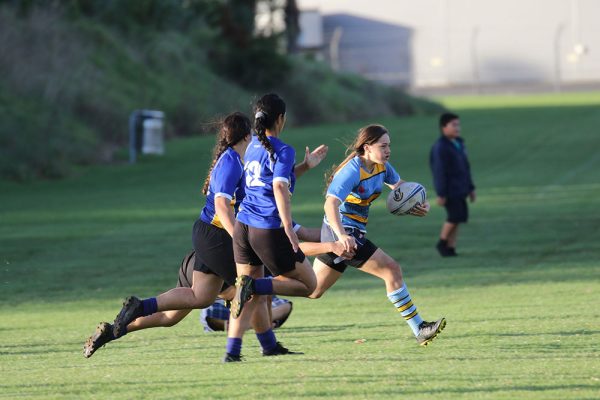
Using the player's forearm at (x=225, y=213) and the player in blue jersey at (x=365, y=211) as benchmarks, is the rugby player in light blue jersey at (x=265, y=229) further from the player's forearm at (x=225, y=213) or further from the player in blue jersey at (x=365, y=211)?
the player in blue jersey at (x=365, y=211)

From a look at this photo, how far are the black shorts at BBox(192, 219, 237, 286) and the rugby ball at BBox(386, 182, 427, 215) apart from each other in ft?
5.35

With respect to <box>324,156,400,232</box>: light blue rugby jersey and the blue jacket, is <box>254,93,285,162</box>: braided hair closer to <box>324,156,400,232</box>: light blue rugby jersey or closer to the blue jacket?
<box>324,156,400,232</box>: light blue rugby jersey

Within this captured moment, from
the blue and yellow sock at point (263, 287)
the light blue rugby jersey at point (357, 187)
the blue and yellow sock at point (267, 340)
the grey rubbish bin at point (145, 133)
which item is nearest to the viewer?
the blue and yellow sock at point (263, 287)

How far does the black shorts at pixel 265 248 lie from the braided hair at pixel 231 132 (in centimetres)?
57

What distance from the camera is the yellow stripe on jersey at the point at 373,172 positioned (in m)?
9.70

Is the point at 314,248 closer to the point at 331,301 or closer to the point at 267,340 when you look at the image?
the point at 267,340

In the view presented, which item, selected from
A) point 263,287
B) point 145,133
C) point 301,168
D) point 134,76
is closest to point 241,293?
point 263,287

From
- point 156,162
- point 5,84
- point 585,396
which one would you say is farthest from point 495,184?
point 585,396

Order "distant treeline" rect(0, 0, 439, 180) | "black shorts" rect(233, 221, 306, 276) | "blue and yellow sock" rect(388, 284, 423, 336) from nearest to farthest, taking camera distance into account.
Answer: "black shorts" rect(233, 221, 306, 276) < "blue and yellow sock" rect(388, 284, 423, 336) < "distant treeline" rect(0, 0, 439, 180)

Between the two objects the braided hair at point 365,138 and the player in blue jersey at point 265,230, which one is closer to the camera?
the player in blue jersey at point 265,230

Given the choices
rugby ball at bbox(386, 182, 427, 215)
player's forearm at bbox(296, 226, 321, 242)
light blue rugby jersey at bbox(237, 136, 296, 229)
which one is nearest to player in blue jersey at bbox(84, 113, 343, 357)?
light blue rugby jersey at bbox(237, 136, 296, 229)

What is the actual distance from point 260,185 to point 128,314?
1315 millimetres

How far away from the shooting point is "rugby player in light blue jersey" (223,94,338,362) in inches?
349

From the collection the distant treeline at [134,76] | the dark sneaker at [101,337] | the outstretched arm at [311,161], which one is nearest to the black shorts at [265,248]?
the outstretched arm at [311,161]
